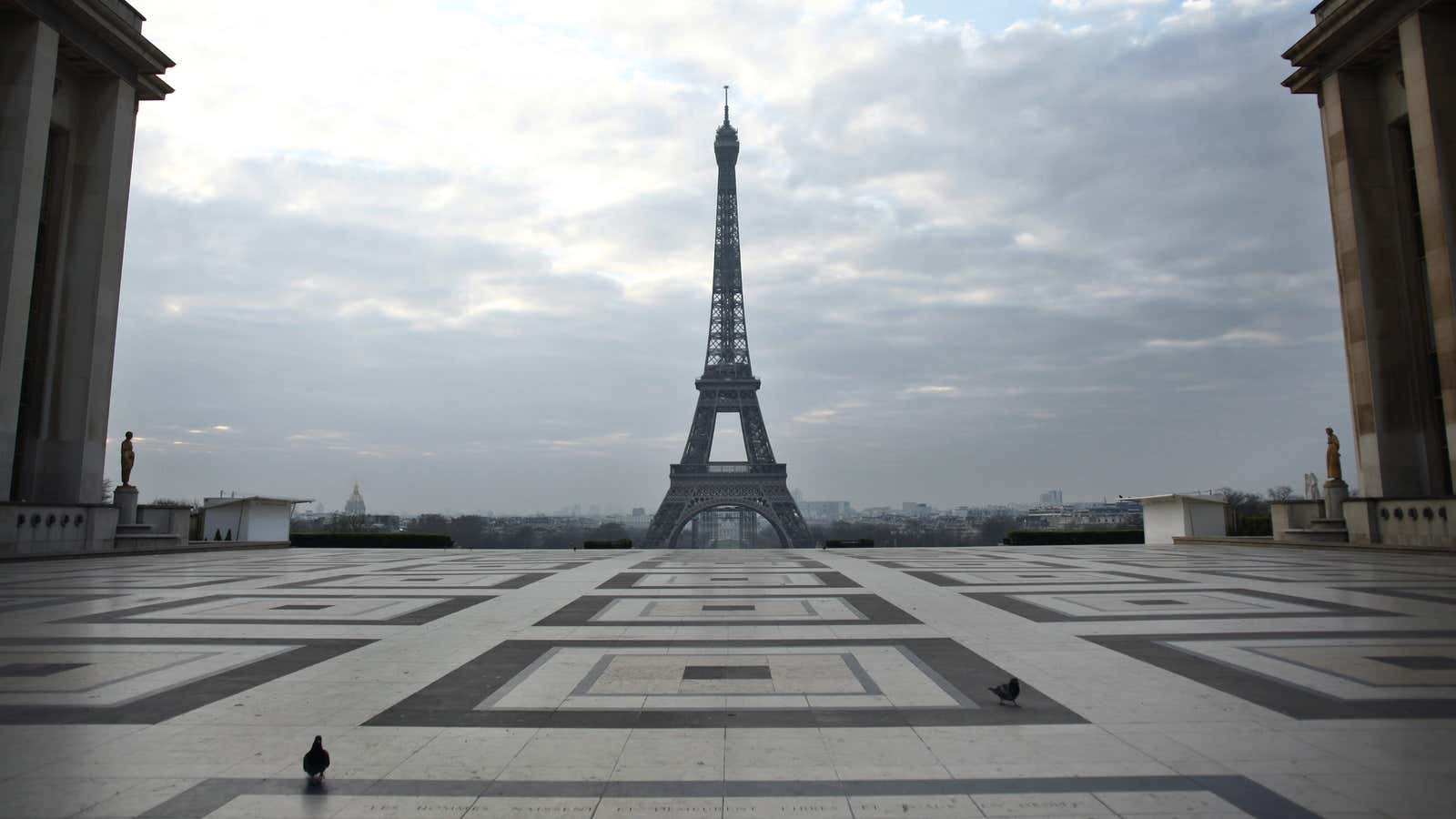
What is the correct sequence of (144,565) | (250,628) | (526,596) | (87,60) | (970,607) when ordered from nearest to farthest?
(250,628), (970,607), (526,596), (144,565), (87,60)

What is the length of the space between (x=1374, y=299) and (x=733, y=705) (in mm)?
29147

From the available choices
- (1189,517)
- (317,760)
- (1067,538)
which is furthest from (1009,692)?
(1189,517)

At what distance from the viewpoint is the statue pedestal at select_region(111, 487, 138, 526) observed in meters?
24.2

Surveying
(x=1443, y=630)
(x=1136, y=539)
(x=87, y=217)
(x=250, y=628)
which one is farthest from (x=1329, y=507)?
(x=87, y=217)

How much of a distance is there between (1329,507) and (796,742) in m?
28.3

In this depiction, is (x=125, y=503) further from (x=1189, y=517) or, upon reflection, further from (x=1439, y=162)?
(x=1439, y=162)

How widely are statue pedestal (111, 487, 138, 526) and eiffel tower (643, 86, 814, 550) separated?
35.7 meters

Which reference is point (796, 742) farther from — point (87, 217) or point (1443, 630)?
point (87, 217)

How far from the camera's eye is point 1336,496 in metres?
25.4

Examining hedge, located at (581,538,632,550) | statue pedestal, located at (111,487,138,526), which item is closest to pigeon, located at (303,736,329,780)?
statue pedestal, located at (111,487,138,526)

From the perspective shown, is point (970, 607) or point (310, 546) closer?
point (970, 607)

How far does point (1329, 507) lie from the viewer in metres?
25.6

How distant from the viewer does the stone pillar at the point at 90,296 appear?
23766mm

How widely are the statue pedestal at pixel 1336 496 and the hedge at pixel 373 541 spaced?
3172 cm
